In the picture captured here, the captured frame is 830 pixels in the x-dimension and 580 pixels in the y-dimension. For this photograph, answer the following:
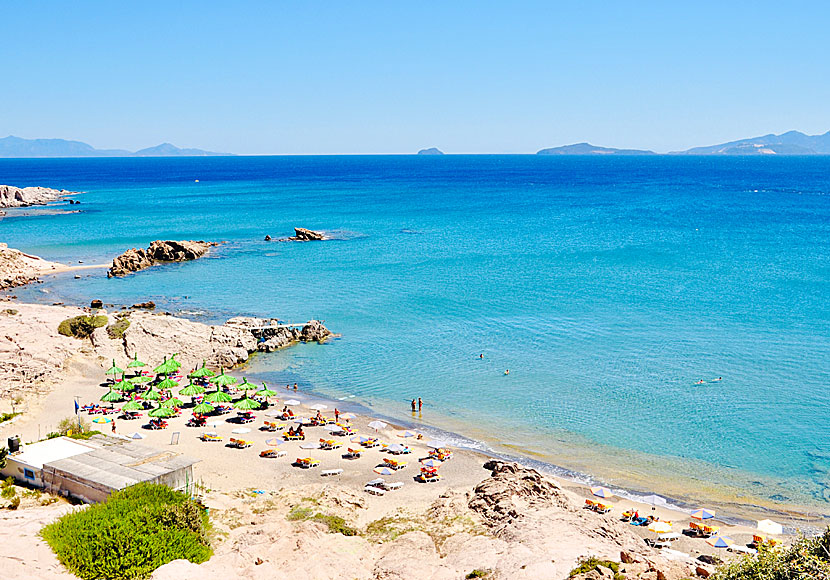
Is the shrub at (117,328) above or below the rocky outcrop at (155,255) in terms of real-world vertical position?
below

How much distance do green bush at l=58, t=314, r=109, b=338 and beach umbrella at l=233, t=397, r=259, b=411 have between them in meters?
16.1

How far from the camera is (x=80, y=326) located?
44219 mm

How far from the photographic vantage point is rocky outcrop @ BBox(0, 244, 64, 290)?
63.7 meters

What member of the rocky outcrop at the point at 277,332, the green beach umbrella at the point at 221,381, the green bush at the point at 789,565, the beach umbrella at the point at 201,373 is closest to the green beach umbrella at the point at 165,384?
the beach umbrella at the point at 201,373

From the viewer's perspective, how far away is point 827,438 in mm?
31797

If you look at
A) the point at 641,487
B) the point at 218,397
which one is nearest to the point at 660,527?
the point at 641,487

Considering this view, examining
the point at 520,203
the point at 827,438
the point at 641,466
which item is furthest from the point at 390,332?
the point at 520,203

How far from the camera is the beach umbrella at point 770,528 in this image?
2341 centimetres

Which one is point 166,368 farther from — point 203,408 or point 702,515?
point 702,515

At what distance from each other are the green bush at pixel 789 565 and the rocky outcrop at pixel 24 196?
143 m

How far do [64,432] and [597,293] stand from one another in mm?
44152

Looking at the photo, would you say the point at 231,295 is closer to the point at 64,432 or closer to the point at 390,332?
the point at 390,332

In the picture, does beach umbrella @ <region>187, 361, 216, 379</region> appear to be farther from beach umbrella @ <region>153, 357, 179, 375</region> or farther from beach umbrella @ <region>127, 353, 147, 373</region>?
beach umbrella @ <region>127, 353, 147, 373</region>

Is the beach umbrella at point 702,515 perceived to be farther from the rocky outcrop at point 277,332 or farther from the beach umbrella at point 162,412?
the rocky outcrop at point 277,332
